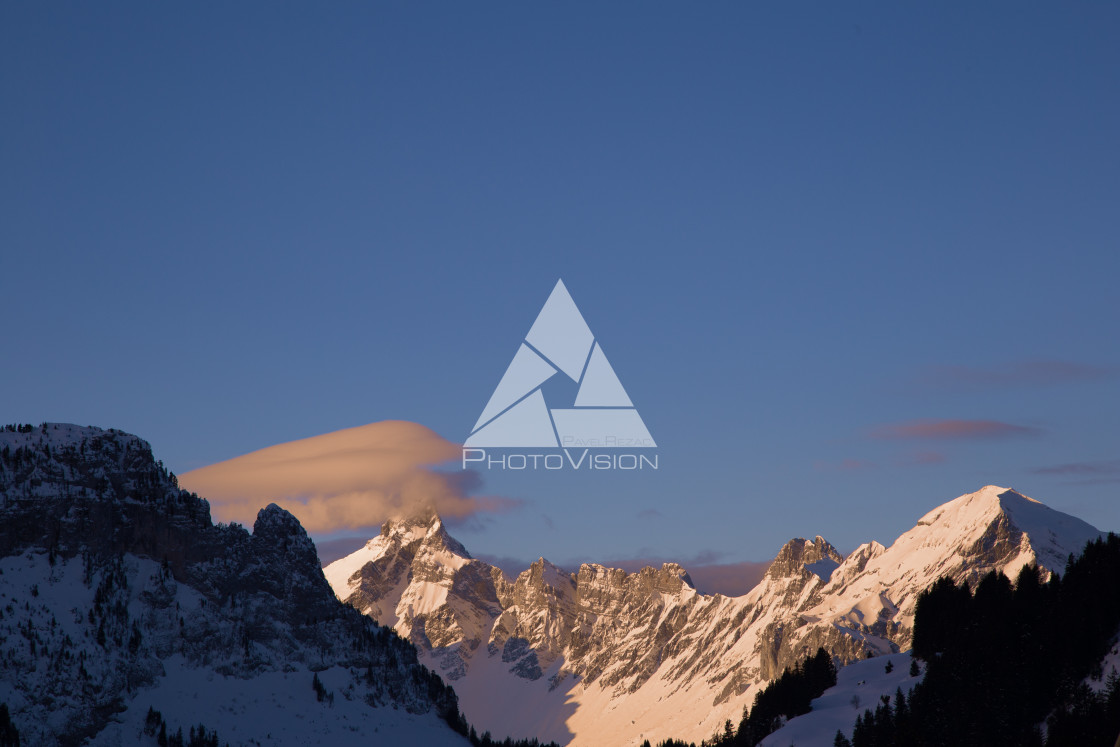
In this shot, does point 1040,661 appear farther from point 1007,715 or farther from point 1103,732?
point 1103,732

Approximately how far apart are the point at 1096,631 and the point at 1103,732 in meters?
23.3

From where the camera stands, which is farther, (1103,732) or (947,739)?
(947,739)

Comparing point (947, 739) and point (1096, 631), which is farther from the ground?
point (1096, 631)

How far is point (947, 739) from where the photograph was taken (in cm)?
19975

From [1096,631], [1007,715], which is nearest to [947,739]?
[1007,715]

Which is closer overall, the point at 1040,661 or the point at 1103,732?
the point at 1103,732

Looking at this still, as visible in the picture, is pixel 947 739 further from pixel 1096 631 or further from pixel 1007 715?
pixel 1096 631

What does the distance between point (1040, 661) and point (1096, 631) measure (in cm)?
893

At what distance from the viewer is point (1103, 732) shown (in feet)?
568

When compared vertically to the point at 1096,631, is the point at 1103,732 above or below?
below

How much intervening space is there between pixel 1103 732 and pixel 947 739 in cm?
3015

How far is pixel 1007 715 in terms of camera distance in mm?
193375

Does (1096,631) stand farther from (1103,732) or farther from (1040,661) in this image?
(1103,732)

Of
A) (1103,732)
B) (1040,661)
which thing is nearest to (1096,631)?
(1040,661)
